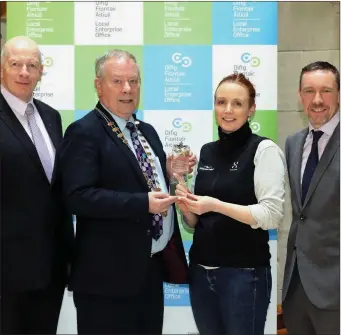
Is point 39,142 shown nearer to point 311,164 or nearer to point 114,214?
point 114,214

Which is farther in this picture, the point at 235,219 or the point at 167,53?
the point at 167,53

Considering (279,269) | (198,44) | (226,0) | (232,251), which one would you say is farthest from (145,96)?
(279,269)

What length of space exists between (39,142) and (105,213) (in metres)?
0.48

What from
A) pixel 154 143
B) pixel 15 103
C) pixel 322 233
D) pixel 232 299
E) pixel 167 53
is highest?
pixel 167 53

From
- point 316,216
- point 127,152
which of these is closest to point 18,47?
point 127,152

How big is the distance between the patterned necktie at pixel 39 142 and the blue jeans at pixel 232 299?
0.77 metres

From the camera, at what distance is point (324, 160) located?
6.77 feet

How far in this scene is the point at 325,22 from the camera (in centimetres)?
341

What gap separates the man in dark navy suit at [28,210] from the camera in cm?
203

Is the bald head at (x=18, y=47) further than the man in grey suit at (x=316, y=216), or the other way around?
the bald head at (x=18, y=47)

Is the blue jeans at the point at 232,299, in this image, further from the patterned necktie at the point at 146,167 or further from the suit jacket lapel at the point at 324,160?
the suit jacket lapel at the point at 324,160

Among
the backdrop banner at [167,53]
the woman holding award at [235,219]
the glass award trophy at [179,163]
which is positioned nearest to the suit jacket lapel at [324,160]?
the woman holding award at [235,219]

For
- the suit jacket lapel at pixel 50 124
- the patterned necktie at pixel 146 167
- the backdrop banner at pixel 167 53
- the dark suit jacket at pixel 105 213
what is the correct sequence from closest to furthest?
the dark suit jacket at pixel 105 213
the patterned necktie at pixel 146 167
the suit jacket lapel at pixel 50 124
the backdrop banner at pixel 167 53

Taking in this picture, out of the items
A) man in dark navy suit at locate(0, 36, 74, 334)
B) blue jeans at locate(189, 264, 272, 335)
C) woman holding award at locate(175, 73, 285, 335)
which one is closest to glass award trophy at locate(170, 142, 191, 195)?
woman holding award at locate(175, 73, 285, 335)
